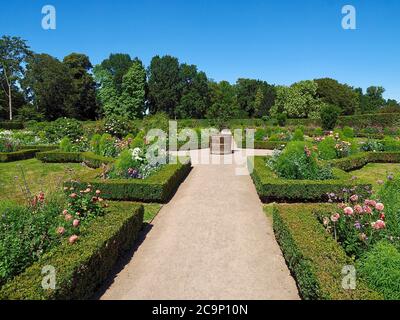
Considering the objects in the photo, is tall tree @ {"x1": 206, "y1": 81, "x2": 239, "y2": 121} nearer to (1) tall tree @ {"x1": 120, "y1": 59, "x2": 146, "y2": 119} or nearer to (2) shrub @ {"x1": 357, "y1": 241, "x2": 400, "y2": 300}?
(1) tall tree @ {"x1": 120, "y1": 59, "x2": 146, "y2": 119}

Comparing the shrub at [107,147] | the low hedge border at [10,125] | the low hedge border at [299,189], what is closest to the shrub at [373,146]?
the low hedge border at [299,189]

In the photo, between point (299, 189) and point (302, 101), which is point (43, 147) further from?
point (302, 101)

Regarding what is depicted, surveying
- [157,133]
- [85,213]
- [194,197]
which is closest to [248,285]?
[85,213]

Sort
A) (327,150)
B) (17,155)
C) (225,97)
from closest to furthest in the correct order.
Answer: (327,150), (17,155), (225,97)

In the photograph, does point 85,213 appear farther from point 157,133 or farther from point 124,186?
point 157,133

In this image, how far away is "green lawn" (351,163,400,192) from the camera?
1105 cm

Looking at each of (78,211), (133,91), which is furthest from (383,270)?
(133,91)

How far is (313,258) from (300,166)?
5.18 m

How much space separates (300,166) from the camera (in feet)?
29.8

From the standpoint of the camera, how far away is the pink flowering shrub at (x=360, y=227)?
4.48 meters
